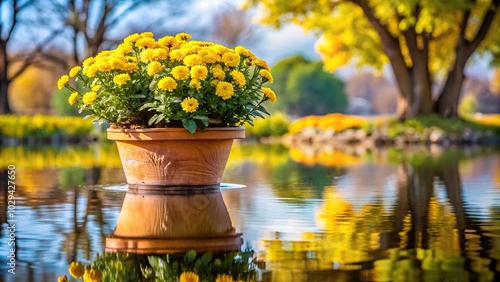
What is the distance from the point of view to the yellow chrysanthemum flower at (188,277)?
4.26 metres

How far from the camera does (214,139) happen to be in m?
8.79

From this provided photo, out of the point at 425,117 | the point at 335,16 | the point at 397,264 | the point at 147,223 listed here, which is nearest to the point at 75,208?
the point at 147,223

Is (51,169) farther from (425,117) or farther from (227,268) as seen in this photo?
(425,117)

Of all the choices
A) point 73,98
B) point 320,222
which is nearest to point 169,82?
point 73,98

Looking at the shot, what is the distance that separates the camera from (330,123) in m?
30.3

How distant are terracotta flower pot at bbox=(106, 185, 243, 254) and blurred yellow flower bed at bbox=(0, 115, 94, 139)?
1953cm

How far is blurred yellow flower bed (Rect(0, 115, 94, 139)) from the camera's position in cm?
2766

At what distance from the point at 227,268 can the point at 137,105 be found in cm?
441

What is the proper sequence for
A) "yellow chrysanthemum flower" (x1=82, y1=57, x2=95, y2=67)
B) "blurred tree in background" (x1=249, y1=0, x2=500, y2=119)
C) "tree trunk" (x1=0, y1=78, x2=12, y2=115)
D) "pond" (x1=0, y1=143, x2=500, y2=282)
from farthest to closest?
"tree trunk" (x1=0, y1=78, x2=12, y2=115) → "blurred tree in background" (x1=249, y1=0, x2=500, y2=119) → "yellow chrysanthemum flower" (x1=82, y1=57, x2=95, y2=67) → "pond" (x1=0, y1=143, x2=500, y2=282)

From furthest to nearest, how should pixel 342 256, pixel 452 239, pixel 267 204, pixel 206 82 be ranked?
1. pixel 206 82
2. pixel 267 204
3. pixel 452 239
4. pixel 342 256

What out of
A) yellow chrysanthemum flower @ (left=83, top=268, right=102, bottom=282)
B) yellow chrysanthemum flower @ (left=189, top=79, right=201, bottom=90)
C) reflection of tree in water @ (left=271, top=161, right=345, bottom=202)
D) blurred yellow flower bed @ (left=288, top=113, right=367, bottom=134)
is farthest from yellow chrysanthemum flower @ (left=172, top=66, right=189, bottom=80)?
blurred yellow flower bed @ (left=288, top=113, right=367, bottom=134)

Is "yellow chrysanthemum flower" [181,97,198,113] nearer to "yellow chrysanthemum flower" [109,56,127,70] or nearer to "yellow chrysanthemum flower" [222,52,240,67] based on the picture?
"yellow chrysanthemum flower" [222,52,240,67]

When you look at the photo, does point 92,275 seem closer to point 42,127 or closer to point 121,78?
point 121,78

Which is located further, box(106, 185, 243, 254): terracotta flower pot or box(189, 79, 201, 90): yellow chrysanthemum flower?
box(189, 79, 201, 90): yellow chrysanthemum flower
